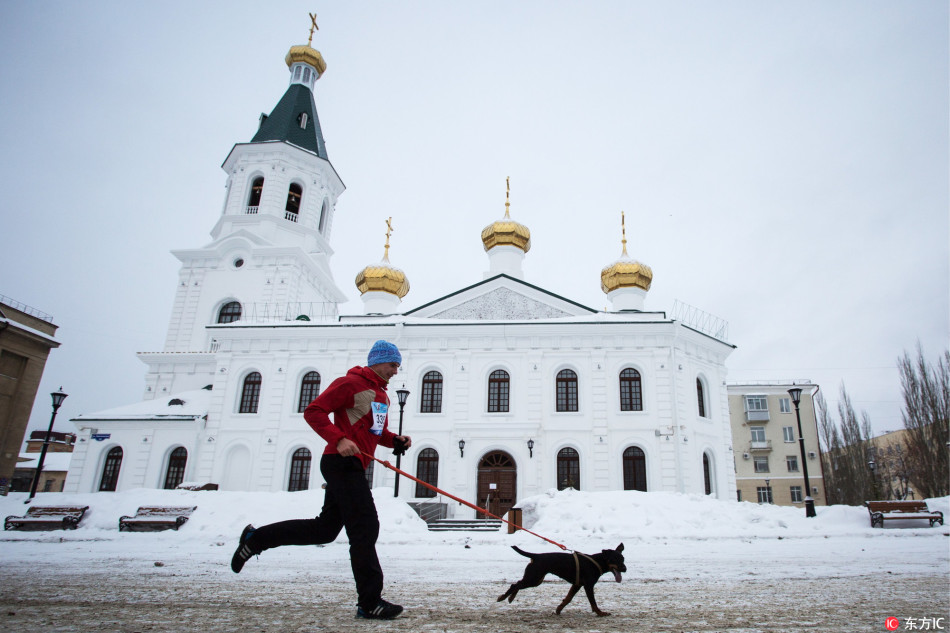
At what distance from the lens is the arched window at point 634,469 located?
66.3ft

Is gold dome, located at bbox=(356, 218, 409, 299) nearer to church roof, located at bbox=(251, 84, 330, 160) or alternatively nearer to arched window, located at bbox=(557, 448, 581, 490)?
church roof, located at bbox=(251, 84, 330, 160)

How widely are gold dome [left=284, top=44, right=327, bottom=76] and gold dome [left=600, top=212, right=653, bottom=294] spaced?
75.8 feet

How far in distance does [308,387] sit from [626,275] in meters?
14.4

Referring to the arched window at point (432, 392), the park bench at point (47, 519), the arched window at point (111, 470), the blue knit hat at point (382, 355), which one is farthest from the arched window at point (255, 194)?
the blue knit hat at point (382, 355)

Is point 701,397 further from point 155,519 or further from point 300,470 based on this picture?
point 155,519

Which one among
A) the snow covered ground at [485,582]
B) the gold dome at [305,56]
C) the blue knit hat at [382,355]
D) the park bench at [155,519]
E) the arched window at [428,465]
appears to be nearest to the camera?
the snow covered ground at [485,582]

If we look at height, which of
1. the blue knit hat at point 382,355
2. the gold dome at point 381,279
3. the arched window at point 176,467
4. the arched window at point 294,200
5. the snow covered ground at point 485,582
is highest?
the arched window at point 294,200

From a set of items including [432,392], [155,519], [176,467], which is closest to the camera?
[155,519]

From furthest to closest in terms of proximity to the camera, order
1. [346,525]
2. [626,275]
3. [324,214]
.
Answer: [324,214], [626,275], [346,525]

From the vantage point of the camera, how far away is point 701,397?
22641 millimetres

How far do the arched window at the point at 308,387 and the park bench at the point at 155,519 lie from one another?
31.0 feet

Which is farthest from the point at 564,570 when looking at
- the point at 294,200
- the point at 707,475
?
the point at 294,200

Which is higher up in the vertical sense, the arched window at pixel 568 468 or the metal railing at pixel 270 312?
the metal railing at pixel 270 312

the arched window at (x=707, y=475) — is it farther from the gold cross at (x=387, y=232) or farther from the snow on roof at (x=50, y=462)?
the snow on roof at (x=50, y=462)
